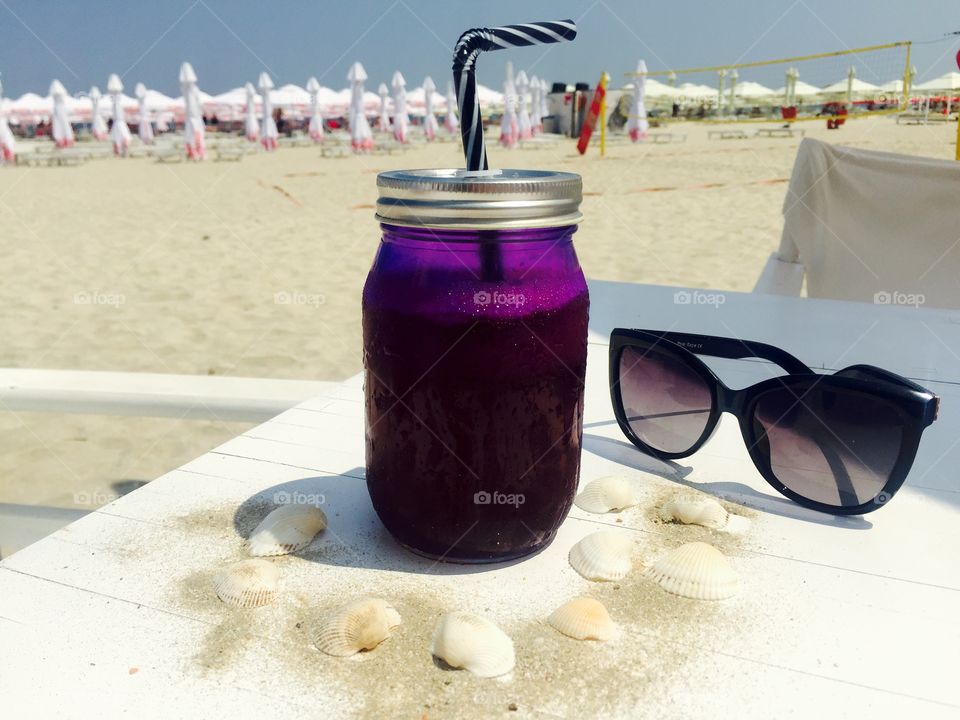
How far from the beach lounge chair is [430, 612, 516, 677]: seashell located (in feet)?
9.60

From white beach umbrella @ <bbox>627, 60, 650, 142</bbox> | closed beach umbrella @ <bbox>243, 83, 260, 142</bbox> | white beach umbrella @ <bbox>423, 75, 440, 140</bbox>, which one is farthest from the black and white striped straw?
white beach umbrella @ <bbox>423, 75, 440, 140</bbox>

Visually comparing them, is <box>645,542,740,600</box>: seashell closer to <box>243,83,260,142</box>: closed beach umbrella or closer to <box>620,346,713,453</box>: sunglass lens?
<box>620,346,713,453</box>: sunglass lens

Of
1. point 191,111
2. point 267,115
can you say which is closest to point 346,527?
point 191,111

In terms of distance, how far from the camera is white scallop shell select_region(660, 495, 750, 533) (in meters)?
1.25

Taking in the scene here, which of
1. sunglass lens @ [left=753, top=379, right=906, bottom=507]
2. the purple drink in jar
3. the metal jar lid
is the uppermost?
the metal jar lid

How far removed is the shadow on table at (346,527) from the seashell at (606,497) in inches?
7.9

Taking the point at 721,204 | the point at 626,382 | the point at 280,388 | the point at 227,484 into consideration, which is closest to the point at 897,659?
the point at 626,382

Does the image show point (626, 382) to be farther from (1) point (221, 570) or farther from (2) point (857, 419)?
(1) point (221, 570)

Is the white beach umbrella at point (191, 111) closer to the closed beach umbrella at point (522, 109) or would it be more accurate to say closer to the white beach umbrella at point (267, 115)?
the white beach umbrella at point (267, 115)

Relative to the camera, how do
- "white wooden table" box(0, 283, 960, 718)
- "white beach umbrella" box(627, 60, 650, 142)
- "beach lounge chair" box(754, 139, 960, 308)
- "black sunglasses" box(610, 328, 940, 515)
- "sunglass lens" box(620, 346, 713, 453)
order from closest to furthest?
"white wooden table" box(0, 283, 960, 718)
"black sunglasses" box(610, 328, 940, 515)
"sunglass lens" box(620, 346, 713, 453)
"beach lounge chair" box(754, 139, 960, 308)
"white beach umbrella" box(627, 60, 650, 142)

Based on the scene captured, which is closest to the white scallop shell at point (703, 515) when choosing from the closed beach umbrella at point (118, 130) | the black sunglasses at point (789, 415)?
the black sunglasses at point (789, 415)

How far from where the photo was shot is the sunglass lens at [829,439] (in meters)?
1.26

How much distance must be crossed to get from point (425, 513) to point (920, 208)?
10.8 ft

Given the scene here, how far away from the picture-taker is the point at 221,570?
110cm
